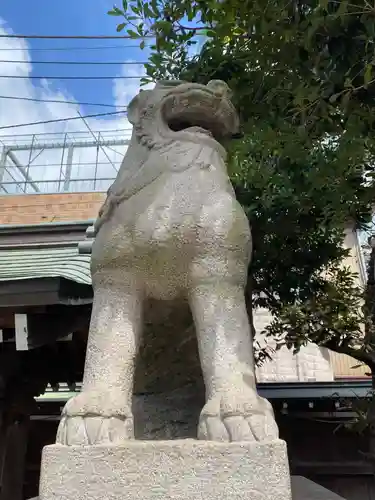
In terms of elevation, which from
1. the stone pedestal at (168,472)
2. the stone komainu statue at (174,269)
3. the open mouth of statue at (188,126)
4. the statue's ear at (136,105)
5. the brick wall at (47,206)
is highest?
the brick wall at (47,206)

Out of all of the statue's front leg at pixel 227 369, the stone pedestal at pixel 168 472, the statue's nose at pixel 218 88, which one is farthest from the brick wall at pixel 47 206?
the stone pedestal at pixel 168 472

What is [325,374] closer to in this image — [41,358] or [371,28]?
[41,358]

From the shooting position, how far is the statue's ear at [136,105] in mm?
1812

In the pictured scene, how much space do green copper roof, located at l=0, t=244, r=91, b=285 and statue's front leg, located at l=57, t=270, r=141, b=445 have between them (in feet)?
4.32

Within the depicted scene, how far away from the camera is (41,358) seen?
14.5 feet

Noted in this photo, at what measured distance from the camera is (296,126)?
282 centimetres

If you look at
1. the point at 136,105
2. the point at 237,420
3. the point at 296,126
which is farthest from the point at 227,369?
the point at 296,126

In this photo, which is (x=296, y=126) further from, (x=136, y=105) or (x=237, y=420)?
(x=237, y=420)

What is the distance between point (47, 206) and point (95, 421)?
8.73m

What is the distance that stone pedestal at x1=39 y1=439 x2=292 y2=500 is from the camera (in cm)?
120

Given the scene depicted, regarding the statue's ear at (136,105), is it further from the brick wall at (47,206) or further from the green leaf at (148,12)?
the brick wall at (47,206)

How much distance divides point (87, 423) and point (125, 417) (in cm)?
10

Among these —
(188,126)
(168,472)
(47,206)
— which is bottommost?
(168,472)

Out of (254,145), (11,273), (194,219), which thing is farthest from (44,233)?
(194,219)
